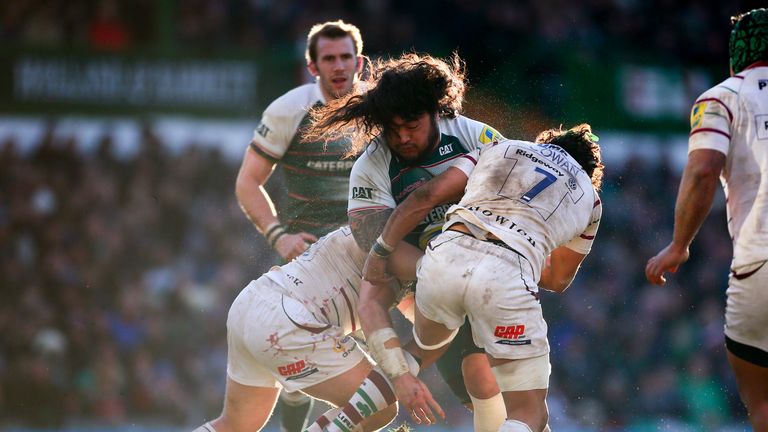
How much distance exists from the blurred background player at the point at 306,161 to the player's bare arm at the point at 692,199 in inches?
101

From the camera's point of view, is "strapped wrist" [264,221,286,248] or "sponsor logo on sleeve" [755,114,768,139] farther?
"strapped wrist" [264,221,286,248]

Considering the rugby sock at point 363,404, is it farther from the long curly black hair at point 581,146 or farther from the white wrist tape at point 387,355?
the long curly black hair at point 581,146

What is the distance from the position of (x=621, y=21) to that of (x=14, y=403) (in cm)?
1009

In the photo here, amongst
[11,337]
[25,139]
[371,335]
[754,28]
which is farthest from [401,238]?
[25,139]

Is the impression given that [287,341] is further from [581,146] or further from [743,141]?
[743,141]

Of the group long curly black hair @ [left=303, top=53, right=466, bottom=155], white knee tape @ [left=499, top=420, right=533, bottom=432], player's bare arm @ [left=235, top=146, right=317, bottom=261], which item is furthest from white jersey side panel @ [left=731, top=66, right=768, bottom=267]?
player's bare arm @ [left=235, top=146, right=317, bottom=261]

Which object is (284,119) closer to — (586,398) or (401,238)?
(401,238)

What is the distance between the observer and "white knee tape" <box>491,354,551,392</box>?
15.3ft

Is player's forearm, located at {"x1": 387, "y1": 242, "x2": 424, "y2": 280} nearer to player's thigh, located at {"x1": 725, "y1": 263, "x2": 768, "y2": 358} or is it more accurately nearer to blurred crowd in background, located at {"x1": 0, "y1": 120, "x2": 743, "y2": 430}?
player's thigh, located at {"x1": 725, "y1": 263, "x2": 768, "y2": 358}

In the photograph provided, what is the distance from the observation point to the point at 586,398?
1301 cm

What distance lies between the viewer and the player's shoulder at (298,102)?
7.04 m

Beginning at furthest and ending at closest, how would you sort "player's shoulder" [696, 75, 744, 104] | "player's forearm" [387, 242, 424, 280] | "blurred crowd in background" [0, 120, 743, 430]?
"blurred crowd in background" [0, 120, 743, 430] → "player's forearm" [387, 242, 424, 280] → "player's shoulder" [696, 75, 744, 104]

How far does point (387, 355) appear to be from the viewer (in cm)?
503

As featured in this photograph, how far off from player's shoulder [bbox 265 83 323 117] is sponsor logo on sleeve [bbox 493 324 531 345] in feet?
9.20
